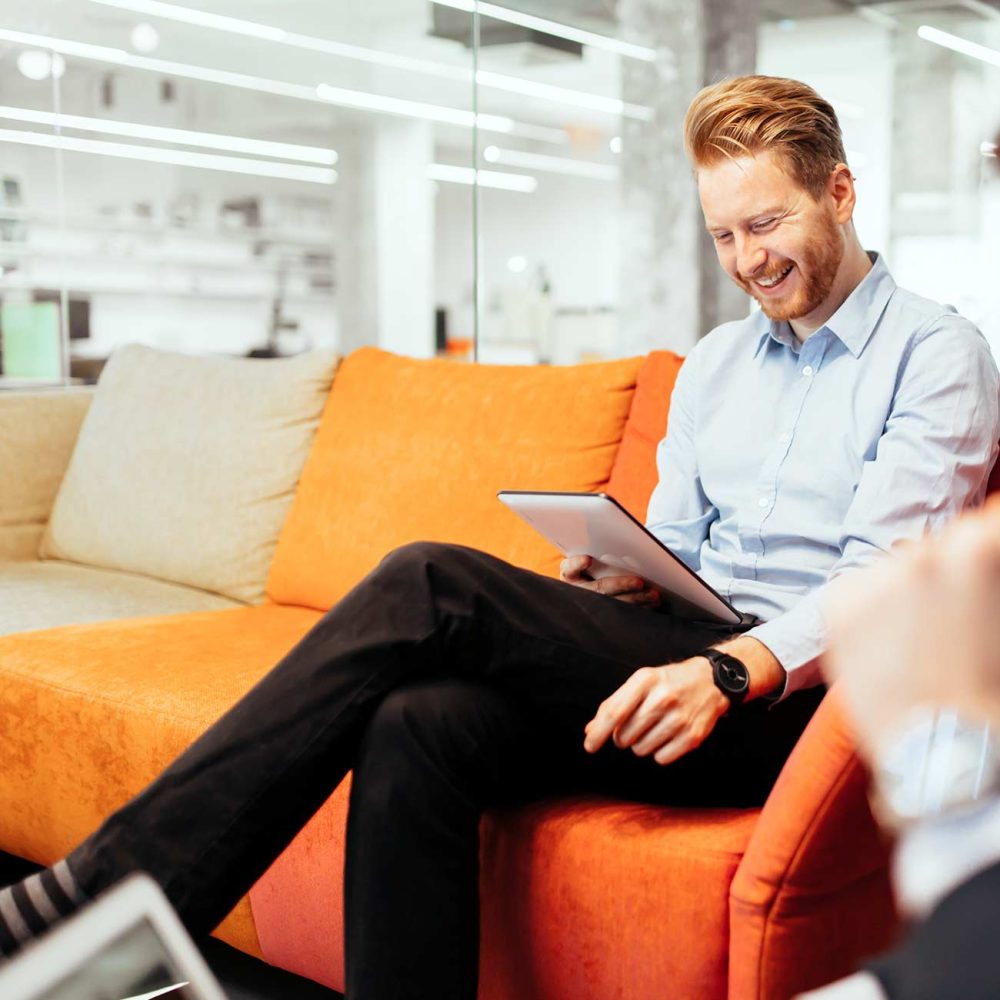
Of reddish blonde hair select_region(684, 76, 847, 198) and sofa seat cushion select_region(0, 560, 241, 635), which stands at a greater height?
reddish blonde hair select_region(684, 76, 847, 198)

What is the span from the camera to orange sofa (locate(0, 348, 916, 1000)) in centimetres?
123

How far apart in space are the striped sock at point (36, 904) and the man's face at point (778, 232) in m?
0.99

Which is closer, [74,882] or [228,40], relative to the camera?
[74,882]

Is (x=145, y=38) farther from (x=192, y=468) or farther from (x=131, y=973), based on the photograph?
(x=131, y=973)

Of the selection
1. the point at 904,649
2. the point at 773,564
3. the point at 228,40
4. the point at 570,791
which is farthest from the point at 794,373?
the point at 228,40

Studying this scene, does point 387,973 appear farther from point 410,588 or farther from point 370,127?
point 370,127

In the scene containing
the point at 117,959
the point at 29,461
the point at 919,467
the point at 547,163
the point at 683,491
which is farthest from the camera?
the point at 547,163

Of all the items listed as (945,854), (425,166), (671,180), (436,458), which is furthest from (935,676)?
(425,166)

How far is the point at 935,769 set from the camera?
2.59 ft

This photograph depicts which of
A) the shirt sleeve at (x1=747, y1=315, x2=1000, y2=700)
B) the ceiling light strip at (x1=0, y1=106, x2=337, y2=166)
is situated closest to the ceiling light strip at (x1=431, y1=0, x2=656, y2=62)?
the ceiling light strip at (x1=0, y1=106, x2=337, y2=166)

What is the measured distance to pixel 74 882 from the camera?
46.7 inches

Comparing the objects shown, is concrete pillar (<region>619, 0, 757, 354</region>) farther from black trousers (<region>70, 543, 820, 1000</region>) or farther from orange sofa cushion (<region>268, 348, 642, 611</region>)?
black trousers (<region>70, 543, 820, 1000</region>)

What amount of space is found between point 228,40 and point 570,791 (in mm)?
6631

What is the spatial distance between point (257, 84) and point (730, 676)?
6794 mm
